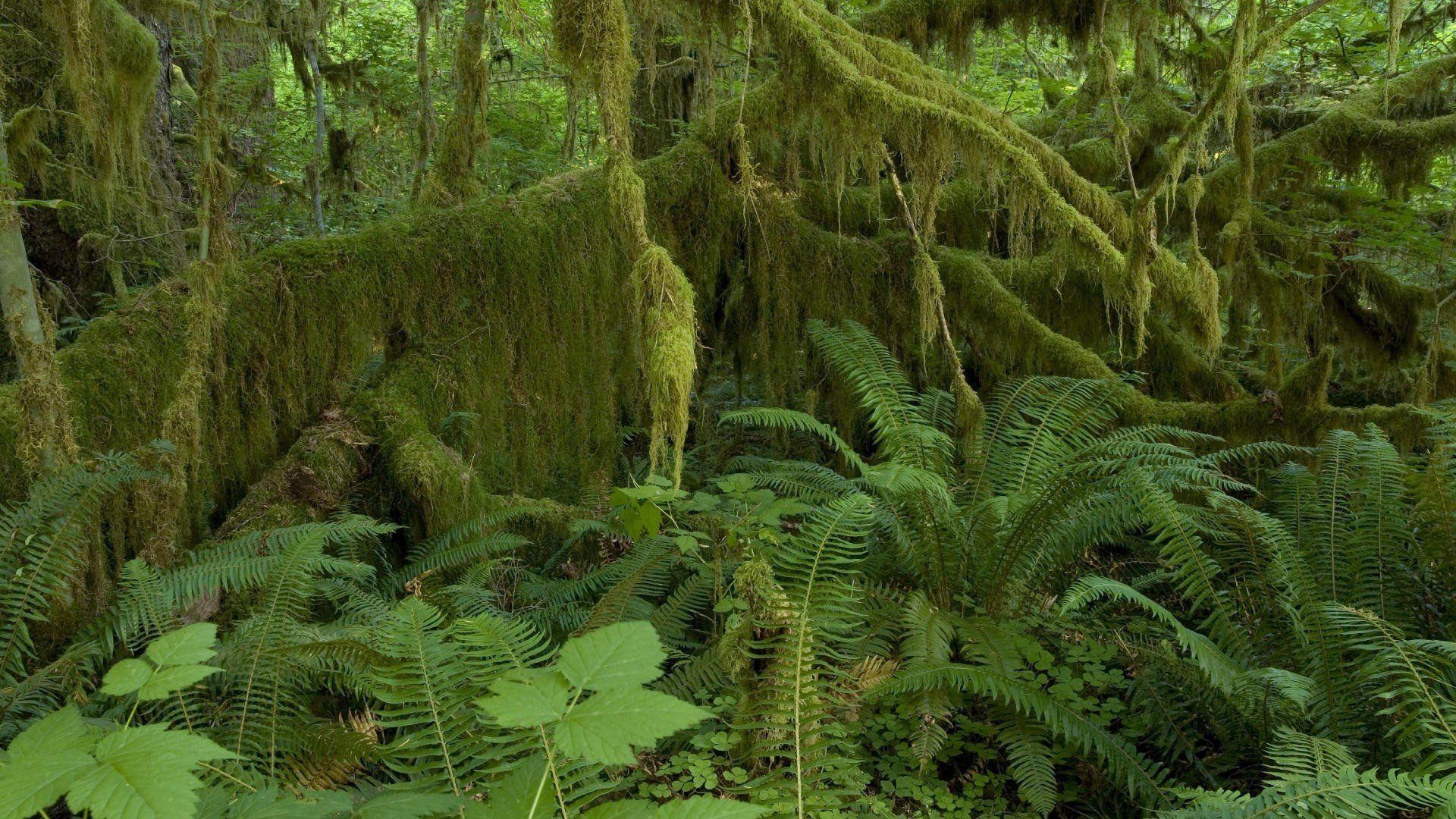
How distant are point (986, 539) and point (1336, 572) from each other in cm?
133

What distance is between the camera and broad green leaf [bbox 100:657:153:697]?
→ 1.50 m

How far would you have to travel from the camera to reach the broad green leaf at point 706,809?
4.87 feet

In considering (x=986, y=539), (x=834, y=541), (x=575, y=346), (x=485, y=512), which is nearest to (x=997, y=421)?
(x=986, y=539)

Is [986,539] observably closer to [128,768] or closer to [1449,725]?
[1449,725]

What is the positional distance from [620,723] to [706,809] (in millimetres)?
321

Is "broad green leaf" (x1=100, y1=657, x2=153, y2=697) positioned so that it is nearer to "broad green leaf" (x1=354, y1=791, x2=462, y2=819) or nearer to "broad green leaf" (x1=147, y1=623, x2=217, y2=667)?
"broad green leaf" (x1=147, y1=623, x2=217, y2=667)

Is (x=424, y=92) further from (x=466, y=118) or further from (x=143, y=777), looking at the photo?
(x=143, y=777)

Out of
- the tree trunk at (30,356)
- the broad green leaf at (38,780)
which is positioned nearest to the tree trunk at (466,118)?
the tree trunk at (30,356)

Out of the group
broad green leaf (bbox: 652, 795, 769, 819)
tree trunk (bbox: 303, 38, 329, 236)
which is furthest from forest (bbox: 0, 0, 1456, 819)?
tree trunk (bbox: 303, 38, 329, 236)

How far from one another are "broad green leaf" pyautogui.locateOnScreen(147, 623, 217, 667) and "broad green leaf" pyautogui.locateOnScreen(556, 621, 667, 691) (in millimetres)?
657

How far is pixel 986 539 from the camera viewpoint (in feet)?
11.6

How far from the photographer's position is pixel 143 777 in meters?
1.28

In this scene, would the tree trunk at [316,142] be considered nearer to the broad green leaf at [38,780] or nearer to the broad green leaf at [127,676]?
the broad green leaf at [127,676]

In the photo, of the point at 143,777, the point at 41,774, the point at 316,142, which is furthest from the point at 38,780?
the point at 316,142
